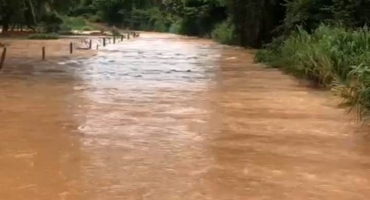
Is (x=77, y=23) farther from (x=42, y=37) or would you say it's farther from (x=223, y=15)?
(x=223, y=15)

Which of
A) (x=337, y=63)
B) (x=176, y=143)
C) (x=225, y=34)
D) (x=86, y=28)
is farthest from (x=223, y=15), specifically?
(x=176, y=143)

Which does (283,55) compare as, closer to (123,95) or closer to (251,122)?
(123,95)

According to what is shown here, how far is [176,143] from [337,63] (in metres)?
6.99

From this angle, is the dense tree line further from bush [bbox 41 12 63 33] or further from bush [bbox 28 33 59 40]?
bush [bbox 28 33 59 40]

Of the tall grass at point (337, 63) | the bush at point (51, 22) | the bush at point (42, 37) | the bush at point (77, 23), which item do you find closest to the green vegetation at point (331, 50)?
the tall grass at point (337, 63)

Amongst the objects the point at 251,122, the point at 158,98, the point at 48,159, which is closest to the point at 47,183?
the point at 48,159

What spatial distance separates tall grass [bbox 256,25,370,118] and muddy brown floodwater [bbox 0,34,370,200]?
39 centimetres

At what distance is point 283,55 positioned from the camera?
22.2 metres

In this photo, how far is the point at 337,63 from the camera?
15.1 meters

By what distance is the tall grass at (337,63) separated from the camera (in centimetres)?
1159

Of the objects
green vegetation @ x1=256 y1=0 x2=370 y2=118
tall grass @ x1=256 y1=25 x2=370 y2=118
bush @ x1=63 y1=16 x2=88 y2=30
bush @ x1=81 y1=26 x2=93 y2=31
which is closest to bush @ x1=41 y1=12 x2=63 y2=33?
bush @ x1=81 y1=26 x2=93 y2=31

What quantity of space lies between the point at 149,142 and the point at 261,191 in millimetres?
2727

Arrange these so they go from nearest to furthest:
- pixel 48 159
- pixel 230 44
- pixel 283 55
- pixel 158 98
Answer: pixel 48 159, pixel 158 98, pixel 283 55, pixel 230 44

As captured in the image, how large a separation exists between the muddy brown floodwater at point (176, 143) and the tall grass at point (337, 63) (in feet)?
1.29
